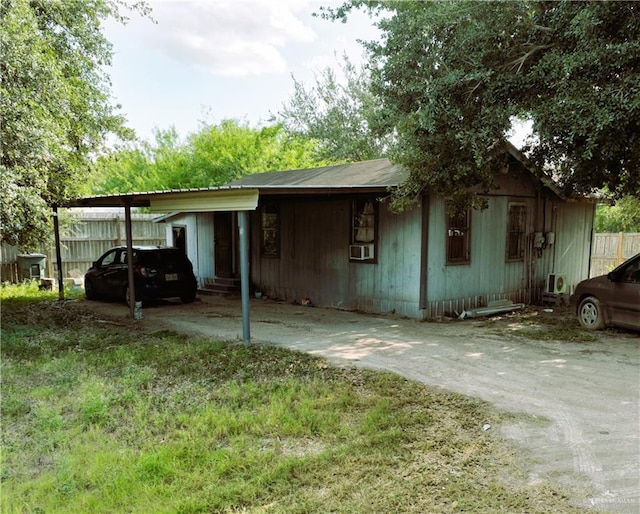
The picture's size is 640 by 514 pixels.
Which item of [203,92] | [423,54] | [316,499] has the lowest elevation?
[316,499]

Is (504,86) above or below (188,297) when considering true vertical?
above

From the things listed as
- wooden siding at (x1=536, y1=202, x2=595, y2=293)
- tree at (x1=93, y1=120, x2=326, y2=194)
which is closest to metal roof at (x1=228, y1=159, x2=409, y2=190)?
wooden siding at (x1=536, y1=202, x2=595, y2=293)

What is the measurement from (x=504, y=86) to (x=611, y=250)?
36.7 feet

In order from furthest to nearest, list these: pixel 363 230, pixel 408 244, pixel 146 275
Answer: pixel 146 275 < pixel 363 230 < pixel 408 244

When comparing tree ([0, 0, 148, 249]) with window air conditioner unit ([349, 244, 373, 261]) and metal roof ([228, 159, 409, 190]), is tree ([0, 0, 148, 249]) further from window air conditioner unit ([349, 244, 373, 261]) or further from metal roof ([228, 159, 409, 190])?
window air conditioner unit ([349, 244, 373, 261])

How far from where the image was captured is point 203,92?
24.6 metres

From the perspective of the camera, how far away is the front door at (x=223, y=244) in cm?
1352

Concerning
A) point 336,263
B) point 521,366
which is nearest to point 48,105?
point 336,263

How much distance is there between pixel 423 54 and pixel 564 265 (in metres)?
7.42

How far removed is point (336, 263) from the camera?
1033 cm

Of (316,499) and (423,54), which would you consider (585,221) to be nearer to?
(423,54)

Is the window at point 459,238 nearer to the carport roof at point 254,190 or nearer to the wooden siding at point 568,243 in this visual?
the carport roof at point 254,190

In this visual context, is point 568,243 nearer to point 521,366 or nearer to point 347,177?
point 347,177

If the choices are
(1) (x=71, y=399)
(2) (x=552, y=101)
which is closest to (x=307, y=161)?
(2) (x=552, y=101)
